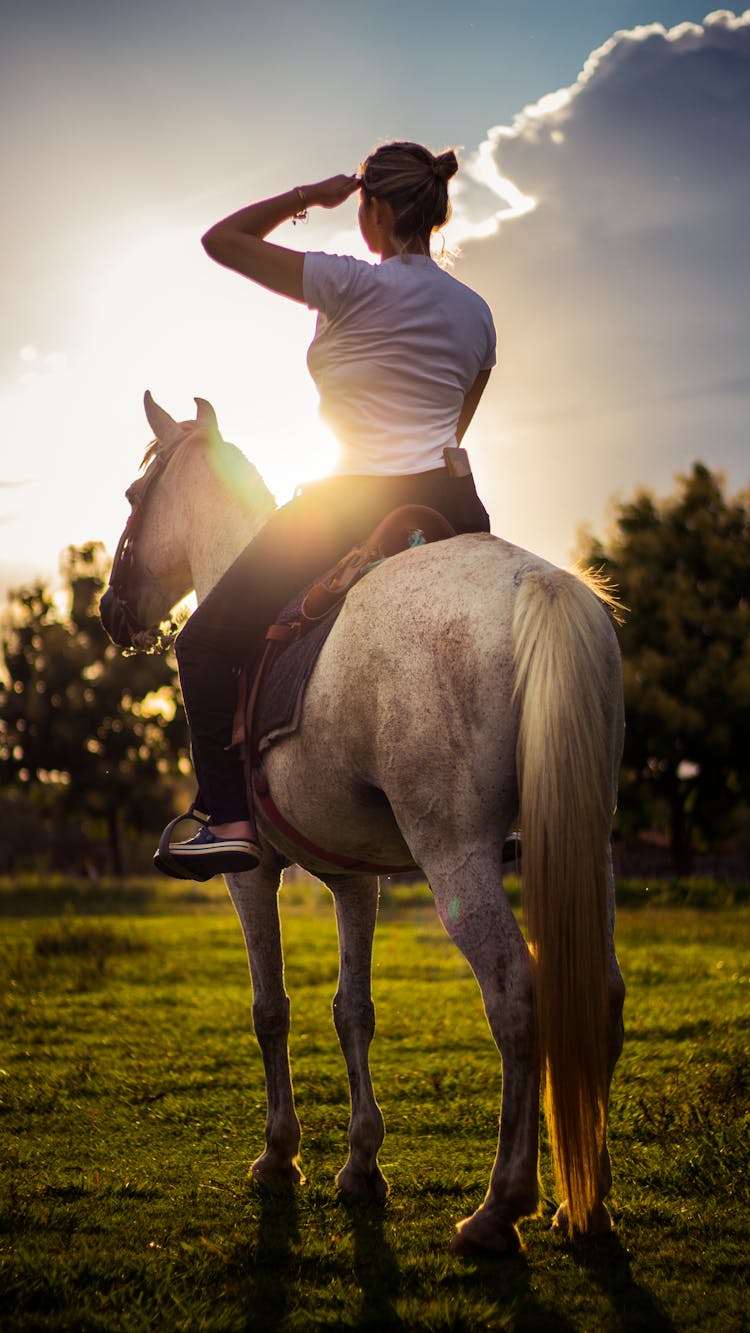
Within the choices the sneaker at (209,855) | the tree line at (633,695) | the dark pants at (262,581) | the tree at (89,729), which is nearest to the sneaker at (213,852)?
the sneaker at (209,855)

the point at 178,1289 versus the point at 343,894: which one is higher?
the point at 343,894

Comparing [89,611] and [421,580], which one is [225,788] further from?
[89,611]

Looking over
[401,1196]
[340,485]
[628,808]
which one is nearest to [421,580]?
[340,485]

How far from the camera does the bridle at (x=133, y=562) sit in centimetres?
537

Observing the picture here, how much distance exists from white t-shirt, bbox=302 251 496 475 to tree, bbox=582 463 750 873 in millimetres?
28008

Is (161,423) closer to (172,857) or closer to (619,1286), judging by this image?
(172,857)

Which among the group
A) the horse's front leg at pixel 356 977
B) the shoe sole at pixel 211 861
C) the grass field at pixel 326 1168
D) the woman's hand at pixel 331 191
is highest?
the woman's hand at pixel 331 191

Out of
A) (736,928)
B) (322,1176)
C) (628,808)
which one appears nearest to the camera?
(322,1176)

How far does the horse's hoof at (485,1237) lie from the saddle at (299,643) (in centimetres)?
127

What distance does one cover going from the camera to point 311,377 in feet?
13.7

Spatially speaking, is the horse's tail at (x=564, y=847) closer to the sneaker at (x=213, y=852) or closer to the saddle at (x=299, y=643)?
the saddle at (x=299, y=643)

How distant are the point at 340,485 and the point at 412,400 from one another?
15.7 inches

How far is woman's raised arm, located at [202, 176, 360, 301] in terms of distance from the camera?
3898mm

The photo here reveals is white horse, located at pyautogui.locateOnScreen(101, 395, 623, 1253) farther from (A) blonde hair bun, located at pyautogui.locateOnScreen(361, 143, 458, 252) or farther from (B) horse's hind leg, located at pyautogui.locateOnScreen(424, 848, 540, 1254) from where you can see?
(A) blonde hair bun, located at pyautogui.locateOnScreen(361, 143, 458, 252)
